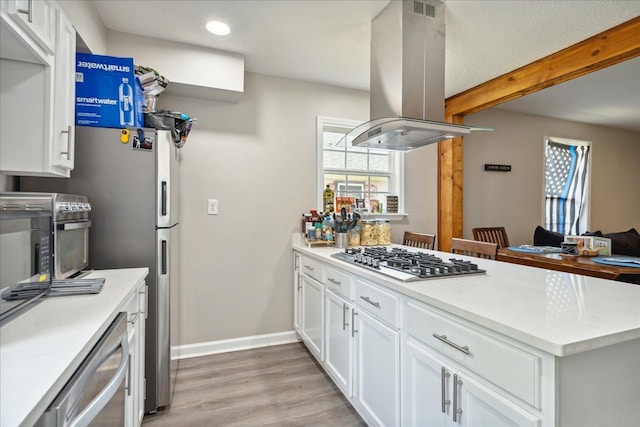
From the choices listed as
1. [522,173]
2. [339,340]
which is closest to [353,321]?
[339,340]

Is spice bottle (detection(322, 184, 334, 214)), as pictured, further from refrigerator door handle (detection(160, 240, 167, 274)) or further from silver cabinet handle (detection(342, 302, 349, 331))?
refrigerator door handle (detection(160, 240, 167, 274))

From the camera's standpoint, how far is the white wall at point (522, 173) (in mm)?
3977

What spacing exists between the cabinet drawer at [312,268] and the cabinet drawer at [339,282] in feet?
0.37

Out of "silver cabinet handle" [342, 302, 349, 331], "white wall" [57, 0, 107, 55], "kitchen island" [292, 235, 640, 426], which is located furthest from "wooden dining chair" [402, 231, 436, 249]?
"white wall" [57, 0, 107, 55]

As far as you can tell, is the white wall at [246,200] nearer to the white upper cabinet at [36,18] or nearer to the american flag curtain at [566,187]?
the white upper cabinet at [36,18]

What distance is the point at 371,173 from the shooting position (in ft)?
10.8

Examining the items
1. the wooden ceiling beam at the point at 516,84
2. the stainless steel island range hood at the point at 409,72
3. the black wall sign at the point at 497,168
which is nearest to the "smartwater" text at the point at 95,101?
the stainless steel island range hood at the point at 409,72

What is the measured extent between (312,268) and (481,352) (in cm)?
155

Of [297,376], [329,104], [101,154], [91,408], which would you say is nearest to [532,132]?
[329,104]

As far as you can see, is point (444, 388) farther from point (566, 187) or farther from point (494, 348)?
point (566, 187)

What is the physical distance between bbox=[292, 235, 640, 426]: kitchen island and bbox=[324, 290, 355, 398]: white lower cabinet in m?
0.01

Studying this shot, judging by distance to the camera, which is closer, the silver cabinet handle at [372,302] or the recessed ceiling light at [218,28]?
the silver cabinet handle at [372,302]

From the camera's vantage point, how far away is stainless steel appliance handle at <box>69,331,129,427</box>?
2.42ft

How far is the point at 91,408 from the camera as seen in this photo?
2.60ft
